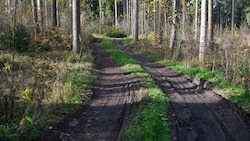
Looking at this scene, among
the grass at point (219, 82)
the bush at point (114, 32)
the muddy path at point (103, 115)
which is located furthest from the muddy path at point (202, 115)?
the bush at point (114, 32)

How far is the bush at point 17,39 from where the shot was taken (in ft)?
50.7

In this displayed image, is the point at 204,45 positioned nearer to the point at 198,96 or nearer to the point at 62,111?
the point at 198,96

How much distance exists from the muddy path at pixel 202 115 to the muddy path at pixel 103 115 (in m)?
1.22

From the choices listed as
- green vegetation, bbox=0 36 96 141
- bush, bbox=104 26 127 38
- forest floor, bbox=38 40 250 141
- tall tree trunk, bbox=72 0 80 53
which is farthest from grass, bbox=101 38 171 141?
bush, bbox=104 26 127 38

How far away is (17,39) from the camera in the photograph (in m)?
16.3

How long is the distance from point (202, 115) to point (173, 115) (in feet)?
2.71

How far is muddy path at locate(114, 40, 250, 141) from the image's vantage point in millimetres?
6434

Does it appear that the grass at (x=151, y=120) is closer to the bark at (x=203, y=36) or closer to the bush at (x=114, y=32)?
the bark at (x=203, y=36)

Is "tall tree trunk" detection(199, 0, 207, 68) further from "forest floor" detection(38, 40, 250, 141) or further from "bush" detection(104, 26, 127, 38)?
"bush" detection(104, 26, 127, 38)

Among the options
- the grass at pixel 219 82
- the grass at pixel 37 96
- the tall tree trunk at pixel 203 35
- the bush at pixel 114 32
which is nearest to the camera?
the grass at pixel 37 96

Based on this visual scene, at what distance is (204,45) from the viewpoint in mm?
14344

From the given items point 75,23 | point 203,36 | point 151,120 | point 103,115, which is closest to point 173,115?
point 151,120

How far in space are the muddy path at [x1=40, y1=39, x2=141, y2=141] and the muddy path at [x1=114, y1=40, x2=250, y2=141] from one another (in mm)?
1218

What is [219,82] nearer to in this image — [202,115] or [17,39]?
[202,115]
